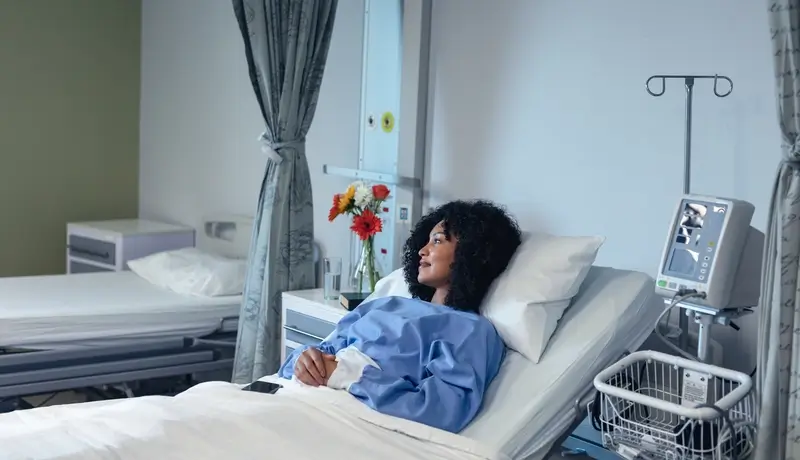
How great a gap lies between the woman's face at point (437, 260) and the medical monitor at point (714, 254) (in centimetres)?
63

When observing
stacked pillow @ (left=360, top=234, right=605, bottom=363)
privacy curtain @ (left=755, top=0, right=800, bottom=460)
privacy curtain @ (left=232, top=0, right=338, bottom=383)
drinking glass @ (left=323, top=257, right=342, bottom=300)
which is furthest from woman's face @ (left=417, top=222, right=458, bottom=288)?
privacy curtain @ (left=232, top=0, right=338, bottom=383)

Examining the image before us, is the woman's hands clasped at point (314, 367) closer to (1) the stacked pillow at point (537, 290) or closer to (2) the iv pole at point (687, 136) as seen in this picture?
(1) the stacked pillow at point (537, 290)

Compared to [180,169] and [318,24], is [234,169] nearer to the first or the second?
[180,169]

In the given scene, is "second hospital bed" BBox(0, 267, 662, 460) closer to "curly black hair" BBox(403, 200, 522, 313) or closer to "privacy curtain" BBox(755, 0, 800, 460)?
"curly black hair" BBox(403, 200, 522, 313)

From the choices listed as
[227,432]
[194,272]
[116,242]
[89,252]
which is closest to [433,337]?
[227,432]

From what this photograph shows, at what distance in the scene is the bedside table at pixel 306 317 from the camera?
335cm

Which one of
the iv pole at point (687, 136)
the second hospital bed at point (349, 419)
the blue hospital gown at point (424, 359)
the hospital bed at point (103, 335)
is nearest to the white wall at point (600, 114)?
the iv pole at point (687, 136)

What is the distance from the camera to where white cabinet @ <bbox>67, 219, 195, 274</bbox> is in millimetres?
4793

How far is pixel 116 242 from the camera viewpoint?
477 cm

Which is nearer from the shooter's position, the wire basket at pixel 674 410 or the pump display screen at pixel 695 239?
the wire basket at pixel 674 410

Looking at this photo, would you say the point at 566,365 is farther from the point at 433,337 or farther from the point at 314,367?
the point at 314,367

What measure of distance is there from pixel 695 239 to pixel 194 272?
8.22 feet

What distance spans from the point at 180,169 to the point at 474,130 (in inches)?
89.0

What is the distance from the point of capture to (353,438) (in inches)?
87.7
